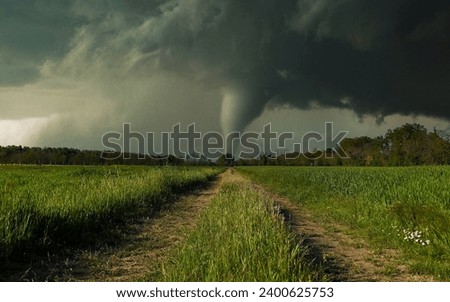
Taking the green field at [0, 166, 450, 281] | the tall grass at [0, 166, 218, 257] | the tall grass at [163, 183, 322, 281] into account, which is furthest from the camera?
the tall grass at [0, 166, 218, 257]

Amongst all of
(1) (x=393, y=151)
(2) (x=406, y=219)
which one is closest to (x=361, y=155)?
(1) (x=393, y=151)

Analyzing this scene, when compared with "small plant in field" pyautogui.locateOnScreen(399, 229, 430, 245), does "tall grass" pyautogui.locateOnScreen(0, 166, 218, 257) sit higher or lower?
higher

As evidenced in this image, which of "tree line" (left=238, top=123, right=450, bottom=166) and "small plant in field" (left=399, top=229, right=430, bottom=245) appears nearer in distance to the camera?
"small plant in field" (left=399, top=229, right=430, bottom=245)

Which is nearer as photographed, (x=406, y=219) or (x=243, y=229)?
(x=243, y=229)

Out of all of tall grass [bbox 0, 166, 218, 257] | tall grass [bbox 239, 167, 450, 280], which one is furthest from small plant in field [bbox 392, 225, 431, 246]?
tall grass [bbox 0, 166, 218, 257]

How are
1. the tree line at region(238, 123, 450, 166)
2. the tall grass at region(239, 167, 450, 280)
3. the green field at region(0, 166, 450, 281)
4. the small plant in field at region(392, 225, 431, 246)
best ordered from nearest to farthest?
1. the green field at region(0, 166, 450, 281)
2. the tall grass at region(239, 167, 450, 280)
3. the small plant in field at region(392, 225, 431, 246)
4. the tree line at region(238, 123, 450, 166)

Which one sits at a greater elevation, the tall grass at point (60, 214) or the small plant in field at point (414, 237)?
the tall grass at point (60, 214)

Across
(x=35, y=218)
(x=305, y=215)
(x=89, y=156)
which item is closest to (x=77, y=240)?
(x=35, y=218)

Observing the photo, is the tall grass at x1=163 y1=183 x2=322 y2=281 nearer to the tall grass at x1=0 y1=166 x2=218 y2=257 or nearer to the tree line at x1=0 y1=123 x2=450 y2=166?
the tall grass at x1=0 y1=166 x2=218 y2=257

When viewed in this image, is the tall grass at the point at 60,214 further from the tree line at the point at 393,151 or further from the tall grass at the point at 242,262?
the tree line at the point at 393,151

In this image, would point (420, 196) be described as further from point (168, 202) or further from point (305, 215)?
point (168, 202)

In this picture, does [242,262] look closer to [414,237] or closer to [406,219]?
[414,237]

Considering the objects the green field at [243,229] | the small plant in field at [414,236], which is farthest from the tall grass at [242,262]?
the small plant in field at [414,236]
